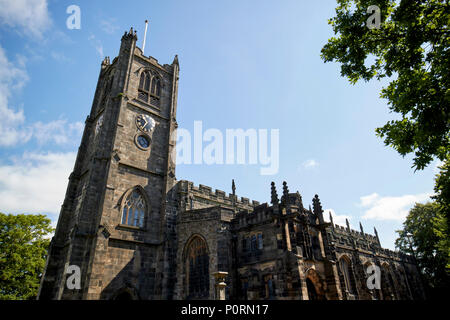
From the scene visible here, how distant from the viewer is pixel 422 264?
126 feet

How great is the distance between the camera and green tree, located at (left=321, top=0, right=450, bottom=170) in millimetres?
7426

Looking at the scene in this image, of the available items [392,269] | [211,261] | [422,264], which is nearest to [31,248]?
[211,261]

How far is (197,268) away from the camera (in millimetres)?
19047

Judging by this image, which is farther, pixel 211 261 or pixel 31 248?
A: pixel 31 248

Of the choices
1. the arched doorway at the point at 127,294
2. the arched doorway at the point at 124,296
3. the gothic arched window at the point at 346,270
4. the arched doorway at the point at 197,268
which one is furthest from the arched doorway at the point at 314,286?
the arched doorway at the point at 124,296

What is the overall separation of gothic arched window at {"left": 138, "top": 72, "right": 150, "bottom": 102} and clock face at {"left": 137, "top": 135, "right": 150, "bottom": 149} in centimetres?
Result: 425

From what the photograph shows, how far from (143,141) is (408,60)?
20153 millimetres

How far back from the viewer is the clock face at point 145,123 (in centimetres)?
2372

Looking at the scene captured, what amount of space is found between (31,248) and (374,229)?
47.2 metres

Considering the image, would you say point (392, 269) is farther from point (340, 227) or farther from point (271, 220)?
point (271, 220)

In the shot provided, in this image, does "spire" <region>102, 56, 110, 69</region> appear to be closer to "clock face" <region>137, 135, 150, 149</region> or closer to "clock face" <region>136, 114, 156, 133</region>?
"clock face" <region>136, 114, 156, 133</region>

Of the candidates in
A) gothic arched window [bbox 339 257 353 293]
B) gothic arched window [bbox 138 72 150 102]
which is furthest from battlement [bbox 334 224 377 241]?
gothic arched window [bbox 138 72 150 102]

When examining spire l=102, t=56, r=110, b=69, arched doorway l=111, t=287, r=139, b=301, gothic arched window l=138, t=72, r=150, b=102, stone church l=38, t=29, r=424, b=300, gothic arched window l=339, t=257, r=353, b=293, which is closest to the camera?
stone church l=38, t=29, r=424, b=300
